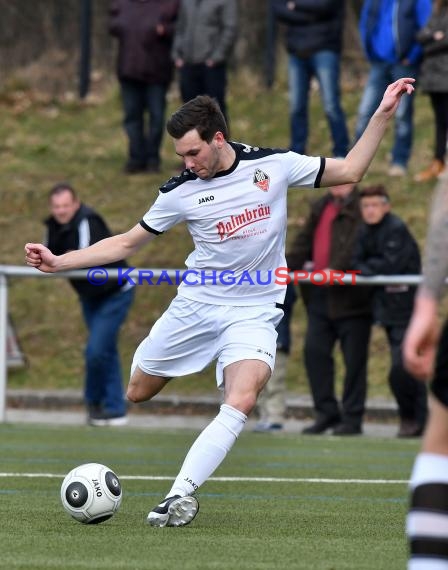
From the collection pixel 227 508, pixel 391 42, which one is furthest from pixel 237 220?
pixel 391 42

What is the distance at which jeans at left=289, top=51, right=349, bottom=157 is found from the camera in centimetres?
1725

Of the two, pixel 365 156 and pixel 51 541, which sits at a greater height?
pixel 365 156

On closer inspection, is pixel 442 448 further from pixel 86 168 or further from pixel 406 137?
pixel 86 168

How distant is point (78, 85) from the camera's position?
2362 centimetres

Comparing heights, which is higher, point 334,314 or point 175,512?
point 334,314

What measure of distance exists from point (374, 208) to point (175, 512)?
638cm

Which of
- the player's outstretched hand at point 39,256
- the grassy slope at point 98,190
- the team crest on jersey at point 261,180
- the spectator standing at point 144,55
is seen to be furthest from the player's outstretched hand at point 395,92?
the spectator standing at point 144,55

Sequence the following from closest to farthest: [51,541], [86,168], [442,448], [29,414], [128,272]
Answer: [442,448]
[51,541]
[128,272]
[29,414]
[86,168]

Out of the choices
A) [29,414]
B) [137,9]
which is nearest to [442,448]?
[29,414]

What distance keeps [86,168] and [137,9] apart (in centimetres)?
334

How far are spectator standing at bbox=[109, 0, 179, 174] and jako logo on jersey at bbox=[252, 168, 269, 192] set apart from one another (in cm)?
1034

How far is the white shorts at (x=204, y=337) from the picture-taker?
7953 millimetres

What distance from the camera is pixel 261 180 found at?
8.10 metres

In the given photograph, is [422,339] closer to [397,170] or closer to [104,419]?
[104,419]
